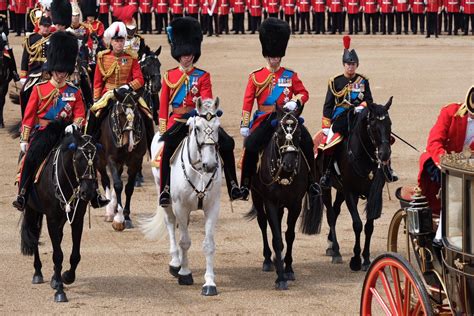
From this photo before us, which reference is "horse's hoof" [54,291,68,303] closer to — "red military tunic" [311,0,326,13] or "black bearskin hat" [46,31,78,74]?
"black bearskin hat" [46,31,78,74]

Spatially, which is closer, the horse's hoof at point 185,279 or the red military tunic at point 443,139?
the red military tunic at point 443,139

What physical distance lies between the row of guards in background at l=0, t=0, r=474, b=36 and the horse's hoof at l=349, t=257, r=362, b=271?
2181 cm

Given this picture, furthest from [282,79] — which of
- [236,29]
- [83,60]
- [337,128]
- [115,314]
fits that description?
[236,29]

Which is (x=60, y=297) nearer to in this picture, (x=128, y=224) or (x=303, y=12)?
(x=128, y=224)

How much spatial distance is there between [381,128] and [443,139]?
2.87 metres

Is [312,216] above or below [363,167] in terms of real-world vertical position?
below

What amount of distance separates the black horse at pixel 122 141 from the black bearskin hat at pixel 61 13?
8.63 ft

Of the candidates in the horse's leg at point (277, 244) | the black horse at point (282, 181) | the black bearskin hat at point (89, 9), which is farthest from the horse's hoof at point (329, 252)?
the black bearskin hat at point (89, 9)

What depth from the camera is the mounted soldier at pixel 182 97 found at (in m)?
11.7

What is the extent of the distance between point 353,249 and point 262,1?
22.5 metres

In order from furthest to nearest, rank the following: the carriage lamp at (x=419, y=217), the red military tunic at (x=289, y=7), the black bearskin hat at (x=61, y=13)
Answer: the red military tunic at (x=289, y=7), the black bearskin hat at (x=61, y=13), the carriage lamp at (x=419, y=217)

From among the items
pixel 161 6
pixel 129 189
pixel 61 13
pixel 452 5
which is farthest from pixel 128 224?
pixel 161 6

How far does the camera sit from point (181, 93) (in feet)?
39.7

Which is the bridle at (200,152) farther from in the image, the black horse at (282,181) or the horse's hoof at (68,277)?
the horse's hoof at (68,277)
